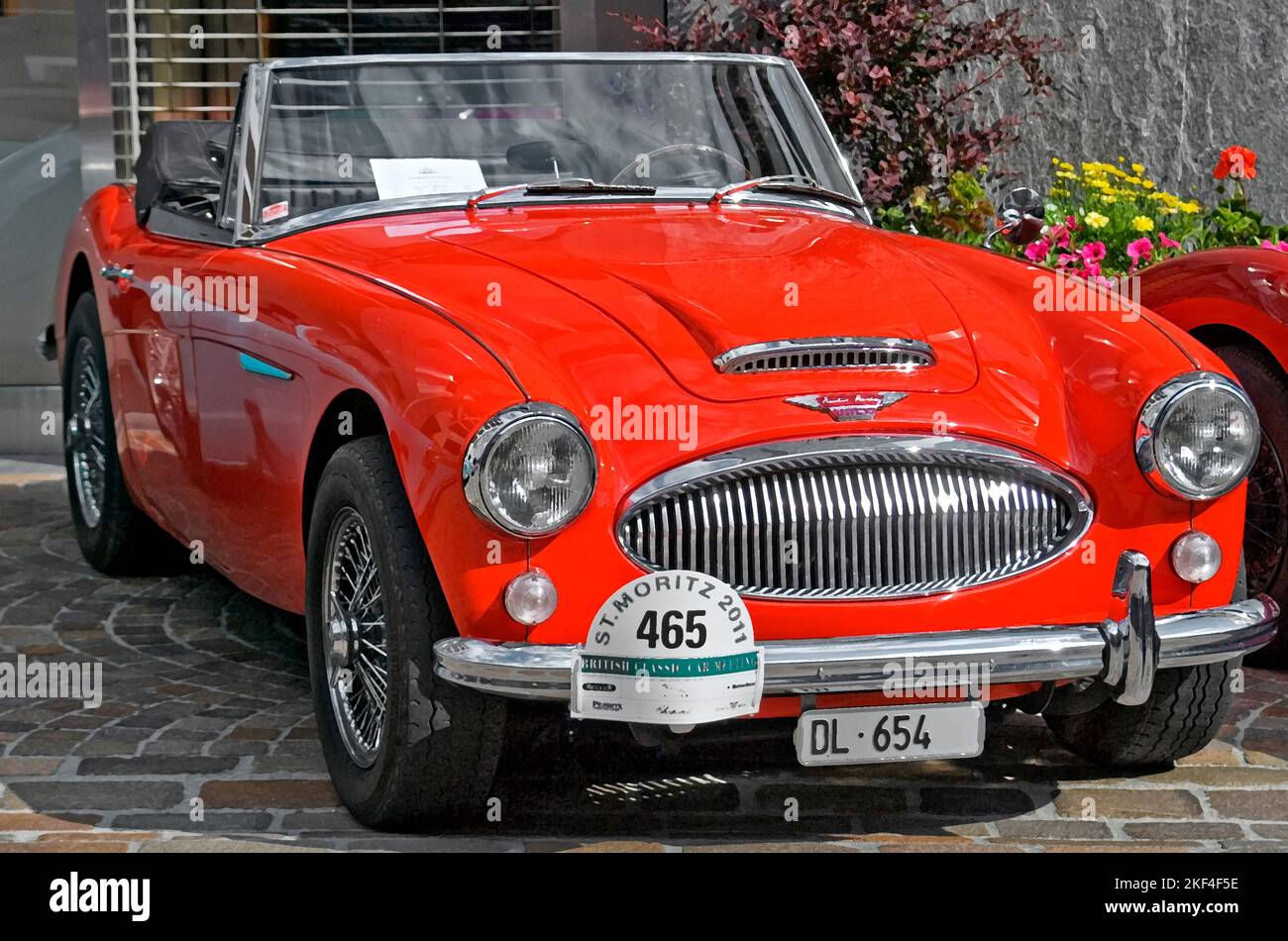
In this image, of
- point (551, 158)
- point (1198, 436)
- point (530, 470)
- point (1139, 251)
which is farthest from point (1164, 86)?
point (530, 470)

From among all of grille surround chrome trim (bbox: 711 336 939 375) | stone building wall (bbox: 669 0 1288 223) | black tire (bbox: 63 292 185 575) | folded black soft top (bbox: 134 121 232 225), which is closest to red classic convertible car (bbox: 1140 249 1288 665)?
grille surround chrome trim (bbox: 711 336 939 375)

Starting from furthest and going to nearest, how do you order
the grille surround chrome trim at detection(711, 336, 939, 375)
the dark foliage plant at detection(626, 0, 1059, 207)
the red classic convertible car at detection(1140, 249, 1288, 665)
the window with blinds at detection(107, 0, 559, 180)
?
the window with blinds at detection(107, 0, 559, 180)
the dark foliage plant at detection(626, 0, 1059, 207)
the red classic convertible car at detection(1140, 249, 1288, 665)
the grille surround chrome trim at detection(711, 336, 939, 375)

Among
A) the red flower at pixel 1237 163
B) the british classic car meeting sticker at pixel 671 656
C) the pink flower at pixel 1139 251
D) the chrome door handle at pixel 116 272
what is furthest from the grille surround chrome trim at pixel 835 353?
the red flower at pixel 1237 163

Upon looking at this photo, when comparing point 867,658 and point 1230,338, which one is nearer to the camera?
point 867,658

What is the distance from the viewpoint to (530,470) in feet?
11.5

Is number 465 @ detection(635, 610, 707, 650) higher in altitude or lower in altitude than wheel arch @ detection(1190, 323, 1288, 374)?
lower

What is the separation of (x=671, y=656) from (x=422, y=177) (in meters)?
1.94

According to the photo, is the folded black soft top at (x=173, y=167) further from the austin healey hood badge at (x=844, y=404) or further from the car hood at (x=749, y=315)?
the austin healey hood badge at (x=844, y=404)

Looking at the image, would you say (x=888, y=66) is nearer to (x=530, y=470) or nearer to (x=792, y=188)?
(x=792, y=188)

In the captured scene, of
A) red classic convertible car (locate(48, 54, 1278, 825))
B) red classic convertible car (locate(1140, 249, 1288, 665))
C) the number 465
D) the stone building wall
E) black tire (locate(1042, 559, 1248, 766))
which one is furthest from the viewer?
the stone building wall

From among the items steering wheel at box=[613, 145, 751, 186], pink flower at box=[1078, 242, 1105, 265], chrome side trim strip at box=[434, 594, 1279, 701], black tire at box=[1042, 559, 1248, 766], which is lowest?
black tire at box=[1042, 559, 1248, 766]

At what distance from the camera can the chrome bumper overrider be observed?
11.4 ft

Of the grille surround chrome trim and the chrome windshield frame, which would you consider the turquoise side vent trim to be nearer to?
the chrome windshield frame

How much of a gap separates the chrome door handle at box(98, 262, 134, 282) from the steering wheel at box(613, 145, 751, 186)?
5.56ft
